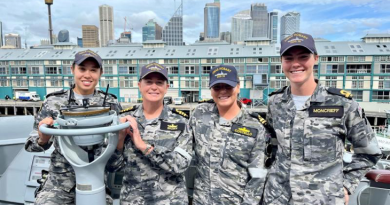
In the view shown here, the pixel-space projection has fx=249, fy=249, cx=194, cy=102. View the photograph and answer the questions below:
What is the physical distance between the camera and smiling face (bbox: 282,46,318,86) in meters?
2.07

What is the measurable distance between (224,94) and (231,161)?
25.0 inches

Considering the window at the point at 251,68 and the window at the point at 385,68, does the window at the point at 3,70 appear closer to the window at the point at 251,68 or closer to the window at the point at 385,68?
the window at the point at 251,68

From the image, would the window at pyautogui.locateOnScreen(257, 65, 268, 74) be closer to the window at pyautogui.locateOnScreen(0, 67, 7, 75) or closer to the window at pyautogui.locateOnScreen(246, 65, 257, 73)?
the window at pyautogui.locateOnScreen(246, 65, 257, 73)

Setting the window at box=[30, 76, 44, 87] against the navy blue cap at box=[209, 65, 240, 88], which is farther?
the window at box=[30, 76, 44, 87]

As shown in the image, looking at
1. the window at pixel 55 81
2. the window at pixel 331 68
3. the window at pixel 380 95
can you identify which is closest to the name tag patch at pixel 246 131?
the window at pixel 331 68

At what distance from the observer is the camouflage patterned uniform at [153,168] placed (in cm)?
231

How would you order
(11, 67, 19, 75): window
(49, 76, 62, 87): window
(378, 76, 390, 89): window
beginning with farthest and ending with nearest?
(11, 67, 19, 75): window, (49, 76, 62, 87): window, (378, 76, 390, 89): window

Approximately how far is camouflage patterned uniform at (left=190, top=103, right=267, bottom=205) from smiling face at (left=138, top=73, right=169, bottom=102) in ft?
1.75

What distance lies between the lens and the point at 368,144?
2049mm

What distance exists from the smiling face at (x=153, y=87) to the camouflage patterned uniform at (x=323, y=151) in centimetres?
122

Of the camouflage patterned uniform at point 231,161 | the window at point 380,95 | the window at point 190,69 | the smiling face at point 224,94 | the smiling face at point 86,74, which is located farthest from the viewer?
the window at point 190,69

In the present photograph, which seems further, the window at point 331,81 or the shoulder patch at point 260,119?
the window at point 331,81

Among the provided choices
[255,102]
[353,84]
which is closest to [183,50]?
[255,102]

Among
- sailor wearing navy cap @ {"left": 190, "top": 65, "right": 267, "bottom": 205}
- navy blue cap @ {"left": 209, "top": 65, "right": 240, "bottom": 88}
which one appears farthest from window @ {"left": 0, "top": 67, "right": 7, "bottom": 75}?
navy blue cap @ {"left": 209, "top": 65, "right": 240, "bottom": 88}
